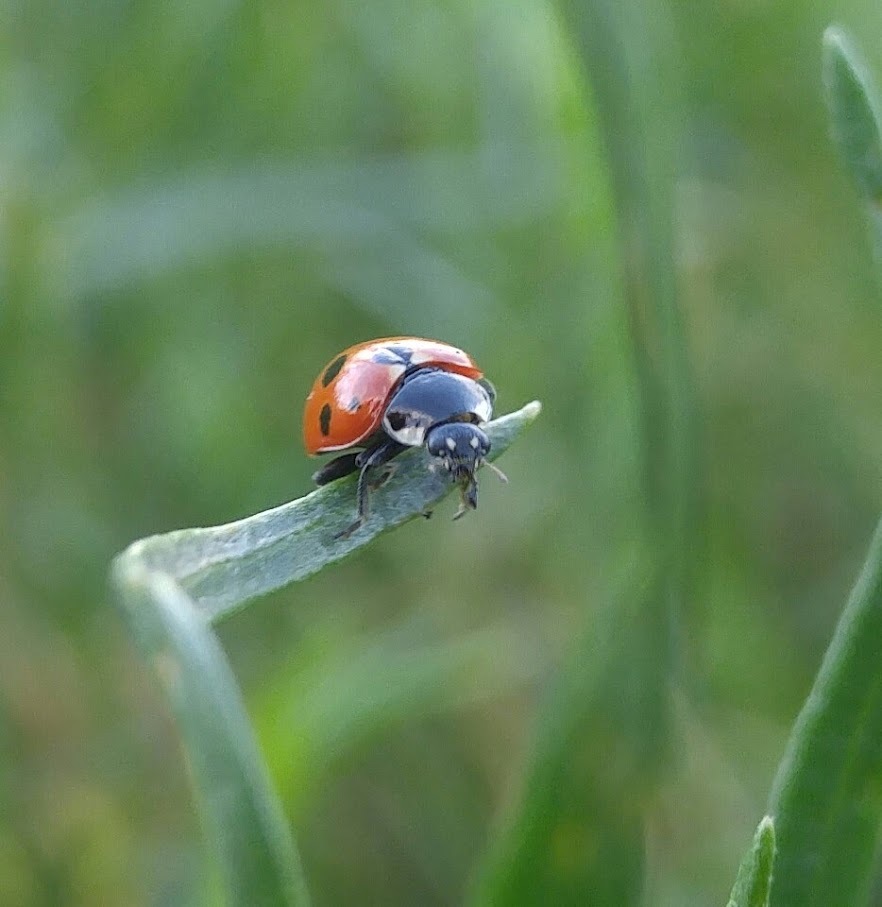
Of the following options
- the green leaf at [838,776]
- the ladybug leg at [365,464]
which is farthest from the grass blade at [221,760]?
the green leaf at [838,776]

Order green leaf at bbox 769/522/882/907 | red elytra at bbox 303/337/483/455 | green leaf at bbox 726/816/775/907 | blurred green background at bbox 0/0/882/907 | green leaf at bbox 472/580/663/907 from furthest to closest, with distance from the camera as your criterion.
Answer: blurred green background at bbox 0/0/882/907, red elytra at bbox 303/337/483/455, green leaf at bbox 472/580/663/907, green leaf at bbox 769/522/882/907, green leaf at bbox 726/816/775/907

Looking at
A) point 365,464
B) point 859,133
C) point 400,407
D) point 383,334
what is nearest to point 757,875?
point 859,133

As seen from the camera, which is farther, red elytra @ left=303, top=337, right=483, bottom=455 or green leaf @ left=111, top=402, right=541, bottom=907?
red elytra @ left=303, top=337, right=483, bottom=455

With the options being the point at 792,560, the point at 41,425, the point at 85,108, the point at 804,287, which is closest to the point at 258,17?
the point at 85,108

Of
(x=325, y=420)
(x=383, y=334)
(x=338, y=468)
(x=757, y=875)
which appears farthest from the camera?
(x=383, y=334)

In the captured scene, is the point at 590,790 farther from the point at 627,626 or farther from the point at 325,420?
the point at 325,420

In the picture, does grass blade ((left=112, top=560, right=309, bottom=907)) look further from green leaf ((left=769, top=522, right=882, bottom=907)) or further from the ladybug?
the ladybug

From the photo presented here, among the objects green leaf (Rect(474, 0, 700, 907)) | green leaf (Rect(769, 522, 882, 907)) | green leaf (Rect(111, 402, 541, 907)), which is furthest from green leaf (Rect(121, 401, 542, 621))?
green leaf (Rect(474, 0, 700, 907))
